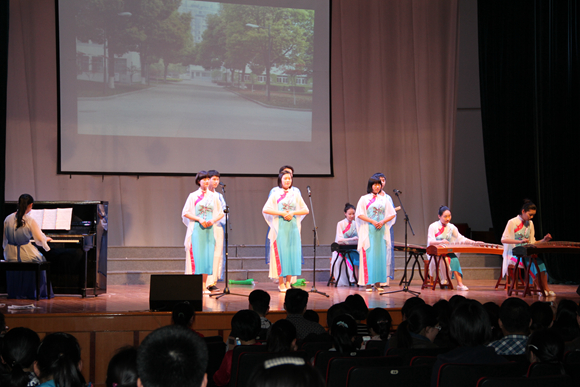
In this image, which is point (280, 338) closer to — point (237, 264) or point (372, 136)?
point (237, 264)

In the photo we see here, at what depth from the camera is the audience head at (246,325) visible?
11.1ft

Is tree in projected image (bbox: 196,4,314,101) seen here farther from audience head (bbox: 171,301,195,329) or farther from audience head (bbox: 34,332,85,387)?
audience head (bbox: 34,332,85,387)

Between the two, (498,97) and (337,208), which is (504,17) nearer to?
(498,97)

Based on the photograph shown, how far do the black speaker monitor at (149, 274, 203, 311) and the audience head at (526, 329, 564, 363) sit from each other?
3.53 m

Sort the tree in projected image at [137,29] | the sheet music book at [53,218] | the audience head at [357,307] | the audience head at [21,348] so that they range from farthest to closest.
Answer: the tree in projected image at [137,29] → the sheet music book at [53,218] → the audience head at [357,307] → the audience head at [21,348]

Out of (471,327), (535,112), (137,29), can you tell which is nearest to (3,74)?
(137,29)

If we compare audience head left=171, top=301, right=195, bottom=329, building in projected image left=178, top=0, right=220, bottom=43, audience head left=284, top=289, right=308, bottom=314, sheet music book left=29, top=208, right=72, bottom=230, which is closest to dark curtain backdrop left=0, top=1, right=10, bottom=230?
sheet music book left=29, top=208, right=72, bottom=230

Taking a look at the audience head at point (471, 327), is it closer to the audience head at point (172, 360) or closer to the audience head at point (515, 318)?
the audience head at point (515, 318)

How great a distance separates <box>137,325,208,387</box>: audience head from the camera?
136 centimetres

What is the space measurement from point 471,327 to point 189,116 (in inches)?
305

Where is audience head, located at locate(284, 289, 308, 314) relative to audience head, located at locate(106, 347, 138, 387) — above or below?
below

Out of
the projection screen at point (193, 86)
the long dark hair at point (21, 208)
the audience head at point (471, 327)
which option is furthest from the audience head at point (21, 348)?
the projection screen at point (193, 86)

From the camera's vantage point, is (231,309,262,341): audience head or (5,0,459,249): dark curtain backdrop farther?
(5,0,459,249): dark curtain backdrop

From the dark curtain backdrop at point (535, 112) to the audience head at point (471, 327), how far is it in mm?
7630
